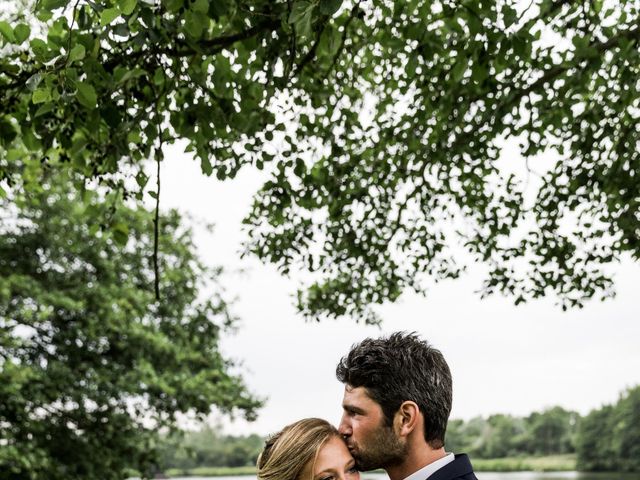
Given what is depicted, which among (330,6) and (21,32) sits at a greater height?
(21,32)

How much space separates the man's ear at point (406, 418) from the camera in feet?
10.9

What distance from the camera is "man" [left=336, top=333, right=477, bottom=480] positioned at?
3334 millimetres

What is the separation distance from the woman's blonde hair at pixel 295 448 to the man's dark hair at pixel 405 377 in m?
0.39

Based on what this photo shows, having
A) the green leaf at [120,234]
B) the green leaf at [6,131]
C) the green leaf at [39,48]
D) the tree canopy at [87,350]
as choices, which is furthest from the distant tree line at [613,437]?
the green leaf at [39,48]

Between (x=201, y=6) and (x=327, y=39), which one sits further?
(x=327, y=39)

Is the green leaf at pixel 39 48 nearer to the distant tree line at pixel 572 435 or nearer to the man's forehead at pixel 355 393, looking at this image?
the man's forehead at pixel 355 393

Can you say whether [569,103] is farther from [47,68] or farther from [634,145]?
[47,68]

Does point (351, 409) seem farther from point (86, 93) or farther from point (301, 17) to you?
point (86, 93)

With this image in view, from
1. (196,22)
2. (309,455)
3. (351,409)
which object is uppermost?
(196,22)

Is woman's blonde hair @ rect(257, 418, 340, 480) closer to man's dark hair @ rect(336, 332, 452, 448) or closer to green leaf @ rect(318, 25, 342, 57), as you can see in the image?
man's dark hair @ rect(336, 332, 452, 448)

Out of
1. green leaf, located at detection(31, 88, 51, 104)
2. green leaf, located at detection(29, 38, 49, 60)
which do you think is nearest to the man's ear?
green leaf, located at detection(31, 88, 51, 104)

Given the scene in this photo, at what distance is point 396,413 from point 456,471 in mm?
326

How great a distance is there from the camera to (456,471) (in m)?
3.29

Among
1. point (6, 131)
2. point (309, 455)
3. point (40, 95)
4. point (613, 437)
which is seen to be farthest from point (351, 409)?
point (613, 437)
